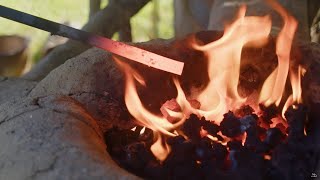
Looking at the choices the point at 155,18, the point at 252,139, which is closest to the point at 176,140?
the point at 252,139

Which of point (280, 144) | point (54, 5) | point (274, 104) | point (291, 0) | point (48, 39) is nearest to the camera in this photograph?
point (280, 144)

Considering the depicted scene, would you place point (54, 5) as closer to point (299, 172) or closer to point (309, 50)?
point (309, 50)

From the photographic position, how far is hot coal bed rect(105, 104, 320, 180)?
6.00ft

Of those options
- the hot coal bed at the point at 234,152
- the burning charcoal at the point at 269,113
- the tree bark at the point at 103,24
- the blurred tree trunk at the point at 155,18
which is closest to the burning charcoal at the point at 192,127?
the hot coal bed at the point at 234,152

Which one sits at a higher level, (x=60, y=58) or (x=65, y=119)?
(x=65, y=119)

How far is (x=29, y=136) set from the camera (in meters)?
1.72

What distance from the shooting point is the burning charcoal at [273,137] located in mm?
1937

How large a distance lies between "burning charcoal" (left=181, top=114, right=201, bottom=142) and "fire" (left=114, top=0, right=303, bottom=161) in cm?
8

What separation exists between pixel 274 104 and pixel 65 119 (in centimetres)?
98

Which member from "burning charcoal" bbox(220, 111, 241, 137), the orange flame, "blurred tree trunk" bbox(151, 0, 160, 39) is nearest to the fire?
the orange flame

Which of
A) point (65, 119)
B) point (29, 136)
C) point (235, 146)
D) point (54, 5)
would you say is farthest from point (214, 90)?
point (54, 5)

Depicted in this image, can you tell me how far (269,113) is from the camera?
2195 millimetres

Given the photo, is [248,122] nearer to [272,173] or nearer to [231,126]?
[231,126]

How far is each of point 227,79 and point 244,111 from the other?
7.6 inches
